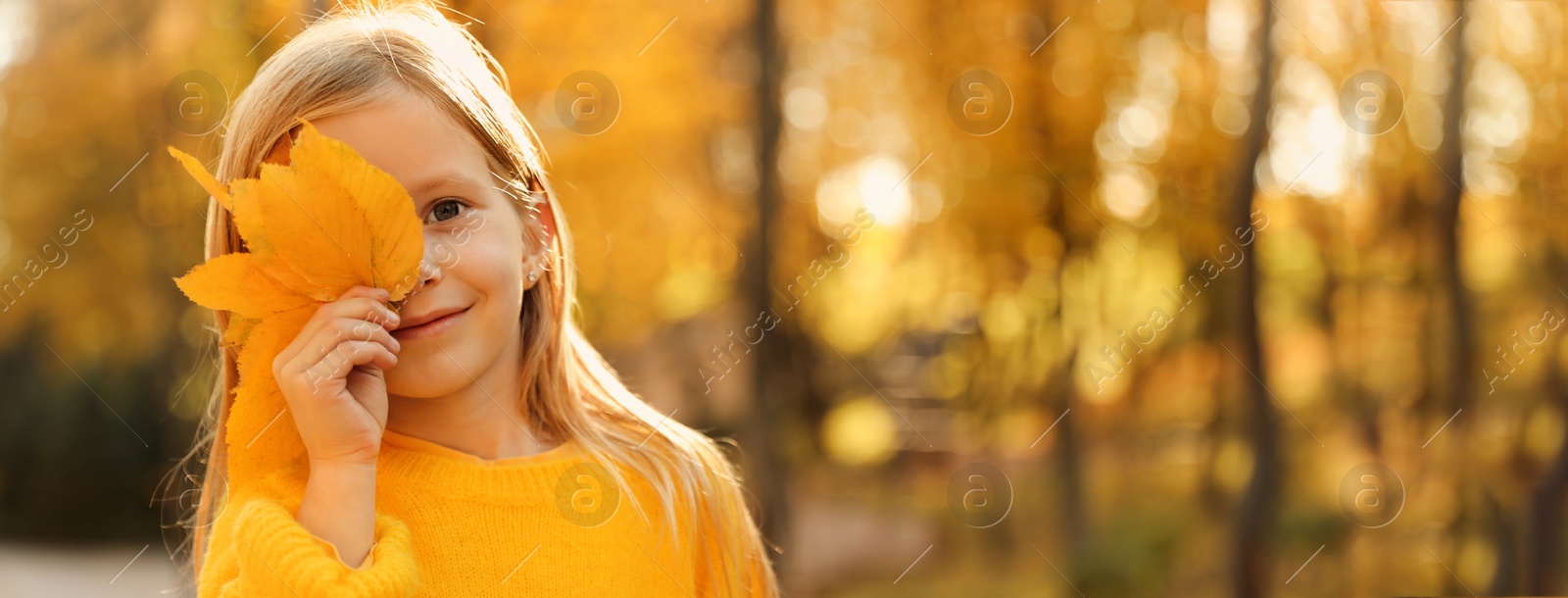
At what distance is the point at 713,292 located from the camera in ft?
27.7

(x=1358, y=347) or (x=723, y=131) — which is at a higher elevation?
(x=723, y=131)

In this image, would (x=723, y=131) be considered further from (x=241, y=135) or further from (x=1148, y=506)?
(x=241, y=135)

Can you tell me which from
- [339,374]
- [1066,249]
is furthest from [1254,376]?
[339,374]

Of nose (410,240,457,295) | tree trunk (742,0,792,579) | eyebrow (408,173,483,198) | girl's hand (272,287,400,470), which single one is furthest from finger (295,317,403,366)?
tree trunk (742,0,792,579)

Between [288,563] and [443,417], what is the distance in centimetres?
40

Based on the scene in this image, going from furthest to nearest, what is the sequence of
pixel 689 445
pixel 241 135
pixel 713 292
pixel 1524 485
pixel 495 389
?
pixel 713 292 → pixel 1524 485 → pixel 689 445 → pixel 495 389 → pixel 241 135

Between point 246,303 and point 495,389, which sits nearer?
point 246,303

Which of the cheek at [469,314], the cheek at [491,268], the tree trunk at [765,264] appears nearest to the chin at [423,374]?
the cheek at [469,314]

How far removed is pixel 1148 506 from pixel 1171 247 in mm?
2362

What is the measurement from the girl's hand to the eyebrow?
0.16 m

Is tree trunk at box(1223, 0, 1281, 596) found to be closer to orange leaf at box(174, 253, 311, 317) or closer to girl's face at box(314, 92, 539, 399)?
girl's face at box(314, 92, 539, 399)

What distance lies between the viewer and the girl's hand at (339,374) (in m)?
1.38

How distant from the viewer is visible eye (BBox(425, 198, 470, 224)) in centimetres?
156

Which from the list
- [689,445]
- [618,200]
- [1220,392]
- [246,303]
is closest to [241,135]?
[246,303]
